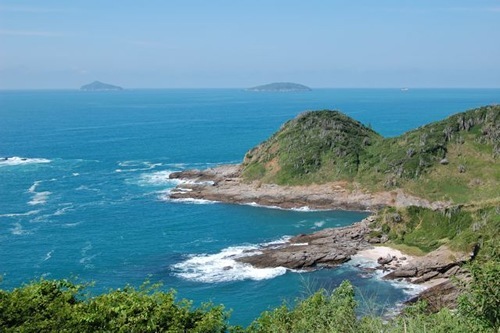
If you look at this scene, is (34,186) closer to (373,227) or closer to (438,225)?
(373,227)

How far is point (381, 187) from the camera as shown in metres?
119

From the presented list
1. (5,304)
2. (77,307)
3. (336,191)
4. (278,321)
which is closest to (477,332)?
(278,321)

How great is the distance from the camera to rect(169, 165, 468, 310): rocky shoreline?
76.6 m

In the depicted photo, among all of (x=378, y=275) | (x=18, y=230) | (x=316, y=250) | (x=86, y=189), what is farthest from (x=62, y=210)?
(x=378, y=275)

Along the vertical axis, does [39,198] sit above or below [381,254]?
above

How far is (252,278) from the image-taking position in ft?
256

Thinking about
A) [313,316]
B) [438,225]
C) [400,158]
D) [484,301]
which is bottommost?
[438,225]

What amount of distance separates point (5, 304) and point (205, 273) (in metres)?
44.4

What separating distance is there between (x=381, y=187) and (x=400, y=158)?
1053cm

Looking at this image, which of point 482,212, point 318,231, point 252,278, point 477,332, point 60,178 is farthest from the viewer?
point 60,178

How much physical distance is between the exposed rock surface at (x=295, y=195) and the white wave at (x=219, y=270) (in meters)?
34.0

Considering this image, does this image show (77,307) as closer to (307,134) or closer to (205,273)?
(205,273)

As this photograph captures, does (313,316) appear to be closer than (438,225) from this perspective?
Yes

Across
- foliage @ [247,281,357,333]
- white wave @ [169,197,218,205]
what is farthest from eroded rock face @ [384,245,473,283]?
white wave @ [169,197,218,205]
